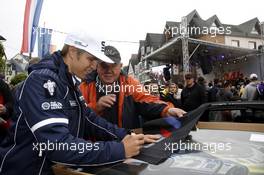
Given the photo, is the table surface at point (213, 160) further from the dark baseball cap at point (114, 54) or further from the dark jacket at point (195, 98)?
the dark jacket at point (195, 98)

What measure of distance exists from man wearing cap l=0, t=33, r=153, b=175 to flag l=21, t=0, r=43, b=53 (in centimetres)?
665

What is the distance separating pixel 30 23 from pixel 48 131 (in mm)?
7216

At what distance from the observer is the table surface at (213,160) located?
5.96ft

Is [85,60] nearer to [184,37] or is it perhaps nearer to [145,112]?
[145,112]

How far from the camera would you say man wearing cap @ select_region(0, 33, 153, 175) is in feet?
5.75

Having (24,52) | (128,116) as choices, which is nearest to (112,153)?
(128,116)

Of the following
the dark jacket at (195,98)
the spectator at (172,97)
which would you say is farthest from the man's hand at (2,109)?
the spectator at (172,97)

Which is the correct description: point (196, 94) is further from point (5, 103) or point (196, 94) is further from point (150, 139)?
point (150, 139)

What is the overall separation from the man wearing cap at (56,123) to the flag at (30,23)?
6647 millimetres

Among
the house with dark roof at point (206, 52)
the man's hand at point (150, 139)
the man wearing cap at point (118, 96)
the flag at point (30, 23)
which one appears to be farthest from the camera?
the house with dark roof at point (206, 52)

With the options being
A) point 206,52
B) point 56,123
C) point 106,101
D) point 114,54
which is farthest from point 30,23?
point 206,52

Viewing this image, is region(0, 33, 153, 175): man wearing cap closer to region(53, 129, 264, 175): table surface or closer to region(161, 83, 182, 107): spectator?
region(53, 129, 264, 175): table surface

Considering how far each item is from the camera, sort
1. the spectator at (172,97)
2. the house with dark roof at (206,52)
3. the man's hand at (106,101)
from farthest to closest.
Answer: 1. the house with dark roof at (206,52)
2. the spectator at (172,97)
3. the man's hand at (106,101)

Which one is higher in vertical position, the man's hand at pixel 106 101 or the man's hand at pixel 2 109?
the man's hand at pixel 106 101
